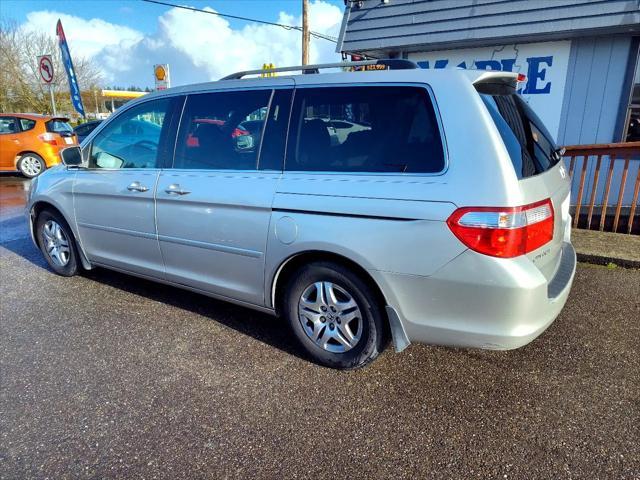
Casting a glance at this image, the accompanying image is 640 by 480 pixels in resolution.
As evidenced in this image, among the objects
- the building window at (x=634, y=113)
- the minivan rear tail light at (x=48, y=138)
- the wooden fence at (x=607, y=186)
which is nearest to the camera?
the wooden fence at (x=607, y=186)

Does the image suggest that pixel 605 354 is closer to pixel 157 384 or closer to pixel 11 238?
pixel 157 384

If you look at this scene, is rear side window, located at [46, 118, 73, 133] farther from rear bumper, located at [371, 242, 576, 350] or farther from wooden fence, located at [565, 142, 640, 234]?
rear bumper, located at [371, 242, 576, 350]

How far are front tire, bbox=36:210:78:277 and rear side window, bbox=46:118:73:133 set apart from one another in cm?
837

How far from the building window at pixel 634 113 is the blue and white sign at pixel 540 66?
81 cm

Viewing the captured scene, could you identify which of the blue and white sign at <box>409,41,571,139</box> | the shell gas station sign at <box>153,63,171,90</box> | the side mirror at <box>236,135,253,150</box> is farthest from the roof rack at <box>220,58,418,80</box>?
the shell gas station sign at <box>153,63,171,90</box>

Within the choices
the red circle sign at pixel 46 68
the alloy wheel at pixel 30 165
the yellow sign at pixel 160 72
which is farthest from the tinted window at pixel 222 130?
the red circle sign at pixel 46 68

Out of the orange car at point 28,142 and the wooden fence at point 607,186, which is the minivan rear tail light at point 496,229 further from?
the orange car at point 28,142

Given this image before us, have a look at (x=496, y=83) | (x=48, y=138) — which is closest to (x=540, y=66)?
(x=496, y=83)

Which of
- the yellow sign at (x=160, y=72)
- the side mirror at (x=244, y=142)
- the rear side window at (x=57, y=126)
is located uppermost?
the yellow sign at (x=160, y=72)

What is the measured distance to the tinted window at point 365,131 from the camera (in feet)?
7.64

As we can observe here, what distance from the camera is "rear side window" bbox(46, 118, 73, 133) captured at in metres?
11.3

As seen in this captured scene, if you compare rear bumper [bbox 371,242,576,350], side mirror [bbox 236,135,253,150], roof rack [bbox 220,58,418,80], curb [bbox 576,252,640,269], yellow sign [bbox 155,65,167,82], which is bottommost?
curb [bbox 576,252,640,269]

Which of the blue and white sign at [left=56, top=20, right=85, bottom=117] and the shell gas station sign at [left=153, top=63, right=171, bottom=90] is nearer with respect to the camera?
the shell gas station sign at [left=153, top=63, right=171, bottom=90]

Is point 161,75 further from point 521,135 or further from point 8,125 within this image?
point 521,135
